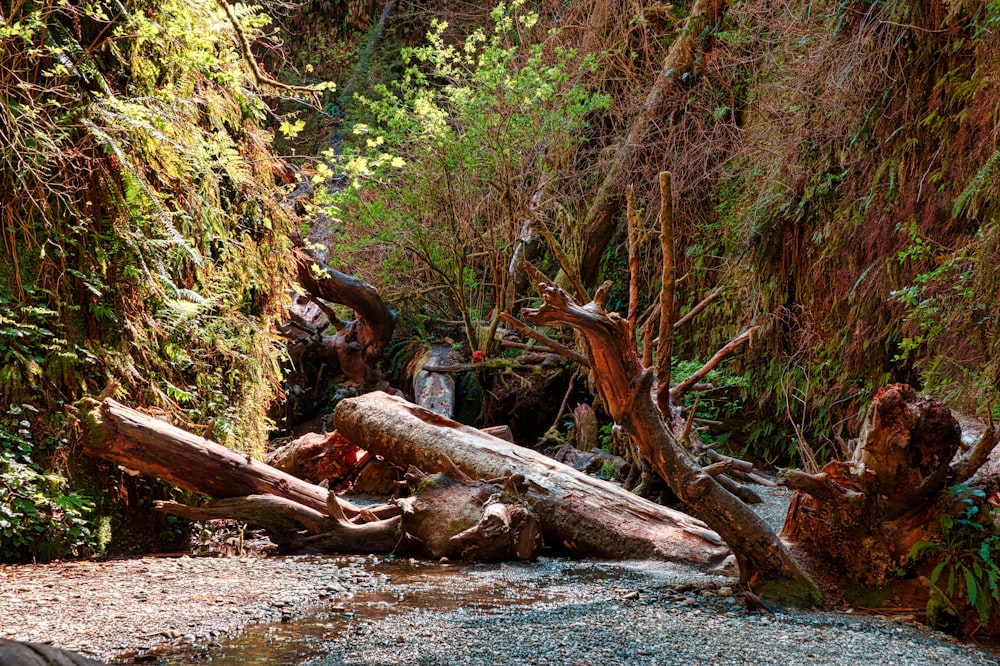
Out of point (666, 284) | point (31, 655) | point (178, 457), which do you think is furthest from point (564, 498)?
point (31, 655)

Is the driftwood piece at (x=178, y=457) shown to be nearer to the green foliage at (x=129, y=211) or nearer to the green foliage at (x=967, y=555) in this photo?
the green foliage at (x=129, y=211)

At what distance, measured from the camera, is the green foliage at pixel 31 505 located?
14.9ft

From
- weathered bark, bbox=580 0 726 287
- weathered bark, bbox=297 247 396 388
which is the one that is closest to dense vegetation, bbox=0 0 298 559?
weathered bark, bbox=297 247 396 388

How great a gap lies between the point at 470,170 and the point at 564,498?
6443mm

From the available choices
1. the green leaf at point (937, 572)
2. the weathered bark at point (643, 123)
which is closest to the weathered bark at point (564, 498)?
the green leaf at point (937, 572)

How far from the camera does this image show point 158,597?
159 inches

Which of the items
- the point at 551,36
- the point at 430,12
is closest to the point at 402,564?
the point at 551,36

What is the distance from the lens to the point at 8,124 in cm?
455

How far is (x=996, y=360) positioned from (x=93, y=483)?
637 centimetres

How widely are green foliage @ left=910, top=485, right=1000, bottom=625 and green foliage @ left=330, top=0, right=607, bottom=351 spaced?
7058 millimetres

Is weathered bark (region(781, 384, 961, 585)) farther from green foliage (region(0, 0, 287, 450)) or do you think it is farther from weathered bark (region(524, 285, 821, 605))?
green foliage (region(0, 0, 287, 450))

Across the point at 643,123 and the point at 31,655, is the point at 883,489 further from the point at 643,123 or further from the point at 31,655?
the point at 643,123

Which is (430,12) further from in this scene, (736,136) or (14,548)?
(14,548)

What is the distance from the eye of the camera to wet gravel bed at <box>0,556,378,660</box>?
336 cm
